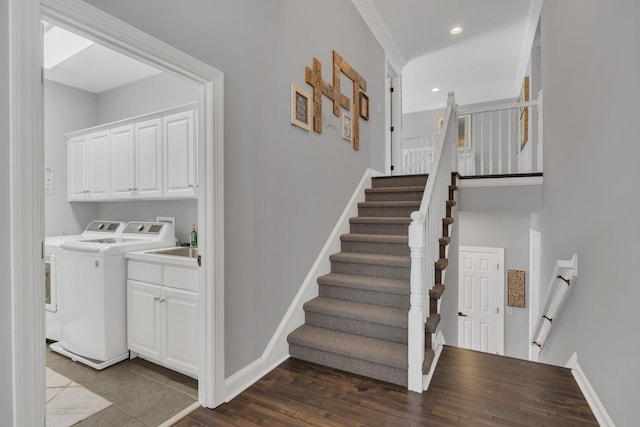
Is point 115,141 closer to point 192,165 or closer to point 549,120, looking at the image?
point 192,165

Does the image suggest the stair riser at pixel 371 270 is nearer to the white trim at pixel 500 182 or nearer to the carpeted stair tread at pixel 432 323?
the carpeted stair tread at pixel 432 323

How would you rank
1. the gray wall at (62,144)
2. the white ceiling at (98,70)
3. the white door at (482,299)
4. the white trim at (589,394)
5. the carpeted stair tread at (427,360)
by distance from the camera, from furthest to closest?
the white door at (482,299)
the gray wall at (62,144)
the white ceiling at (98,70)
the carpeted stair tread at (427,360)
the white trim at (589,394)

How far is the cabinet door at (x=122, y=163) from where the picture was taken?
11.0ft

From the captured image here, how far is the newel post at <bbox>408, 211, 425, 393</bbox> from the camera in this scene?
2123mm

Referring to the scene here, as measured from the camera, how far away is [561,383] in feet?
7.09

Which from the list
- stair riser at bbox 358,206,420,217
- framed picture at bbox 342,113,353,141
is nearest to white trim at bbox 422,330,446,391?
stair riser at bbox 358,206,420,217

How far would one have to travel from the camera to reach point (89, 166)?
373 centimetres

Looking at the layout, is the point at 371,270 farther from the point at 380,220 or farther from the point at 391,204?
the point at 391,204

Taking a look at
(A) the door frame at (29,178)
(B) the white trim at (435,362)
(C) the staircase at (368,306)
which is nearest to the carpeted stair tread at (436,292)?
(C) the staircase at (368,306)

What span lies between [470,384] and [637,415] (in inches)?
35.3

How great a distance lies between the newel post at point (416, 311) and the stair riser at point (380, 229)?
128 cm

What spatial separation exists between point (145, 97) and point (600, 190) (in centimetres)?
421

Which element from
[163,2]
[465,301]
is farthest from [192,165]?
[465,301]

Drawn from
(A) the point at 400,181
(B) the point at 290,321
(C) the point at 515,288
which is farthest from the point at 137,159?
(C) the point at 515,288
